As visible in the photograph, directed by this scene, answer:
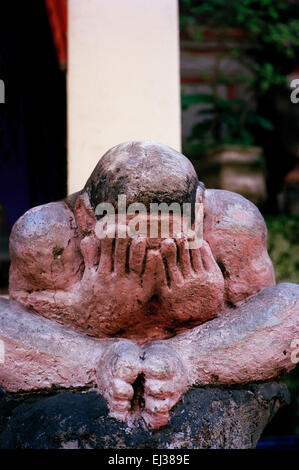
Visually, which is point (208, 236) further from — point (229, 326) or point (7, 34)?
point (7, 34)

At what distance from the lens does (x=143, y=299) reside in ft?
4.05

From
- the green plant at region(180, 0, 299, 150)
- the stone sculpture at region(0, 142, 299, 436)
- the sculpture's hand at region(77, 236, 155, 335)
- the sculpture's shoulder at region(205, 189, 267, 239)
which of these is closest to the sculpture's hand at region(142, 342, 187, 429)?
the stone sculpture at region(0, 142, 299, 436)

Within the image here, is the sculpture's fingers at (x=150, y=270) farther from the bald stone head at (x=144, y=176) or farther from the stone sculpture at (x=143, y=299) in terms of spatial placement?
the bald stone head at (x=144, y=176)

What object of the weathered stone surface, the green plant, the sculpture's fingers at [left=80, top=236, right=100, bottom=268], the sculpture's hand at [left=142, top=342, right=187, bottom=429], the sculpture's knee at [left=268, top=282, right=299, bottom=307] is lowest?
the weathered stone surface

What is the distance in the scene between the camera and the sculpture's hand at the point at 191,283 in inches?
47.1

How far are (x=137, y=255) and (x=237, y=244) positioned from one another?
289mm

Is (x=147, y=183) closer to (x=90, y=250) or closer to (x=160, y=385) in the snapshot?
(x=90, y=250)

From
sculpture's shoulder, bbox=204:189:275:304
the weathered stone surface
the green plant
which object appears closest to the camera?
the weathered stone surface

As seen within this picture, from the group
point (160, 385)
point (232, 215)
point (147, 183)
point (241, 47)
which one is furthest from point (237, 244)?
point (241, 47)

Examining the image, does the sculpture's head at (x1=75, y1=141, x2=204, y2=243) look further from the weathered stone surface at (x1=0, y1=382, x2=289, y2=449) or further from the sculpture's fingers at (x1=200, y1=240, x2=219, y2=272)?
the weathered stone surface at (x1=0, y1=382, x2=289, y2=449)

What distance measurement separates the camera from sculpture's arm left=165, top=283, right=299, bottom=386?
1171mm

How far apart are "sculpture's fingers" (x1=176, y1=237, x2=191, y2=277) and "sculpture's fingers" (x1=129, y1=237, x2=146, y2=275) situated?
90 mm

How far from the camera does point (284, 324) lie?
46.6 inches
